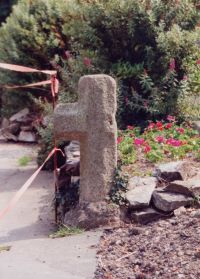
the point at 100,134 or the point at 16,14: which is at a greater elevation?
the point at 16,14

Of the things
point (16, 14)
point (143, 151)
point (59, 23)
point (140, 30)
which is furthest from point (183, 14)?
point (16, 14)

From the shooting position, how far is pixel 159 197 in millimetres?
5020

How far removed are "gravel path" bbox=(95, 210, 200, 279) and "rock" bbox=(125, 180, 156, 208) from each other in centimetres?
19

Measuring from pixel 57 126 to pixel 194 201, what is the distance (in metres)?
1.27

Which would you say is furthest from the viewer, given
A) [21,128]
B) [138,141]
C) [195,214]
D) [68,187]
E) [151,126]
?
[21,128]

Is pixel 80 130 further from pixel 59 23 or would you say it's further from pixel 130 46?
pixel 59 23

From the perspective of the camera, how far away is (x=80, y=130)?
500cm

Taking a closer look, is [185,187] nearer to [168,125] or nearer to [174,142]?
[174,142]

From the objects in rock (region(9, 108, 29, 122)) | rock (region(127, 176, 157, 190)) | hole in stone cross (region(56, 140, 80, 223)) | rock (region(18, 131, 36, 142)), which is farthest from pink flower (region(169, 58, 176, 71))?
rock (region(9, 108, 29, 122))

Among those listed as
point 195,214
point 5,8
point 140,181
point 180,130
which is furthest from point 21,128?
point 5,8

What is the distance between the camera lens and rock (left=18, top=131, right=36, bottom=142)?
10.1 m

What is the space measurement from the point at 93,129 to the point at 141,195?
2.23 ft

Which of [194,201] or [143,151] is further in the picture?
[143,151]

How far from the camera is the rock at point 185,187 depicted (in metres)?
5.02
